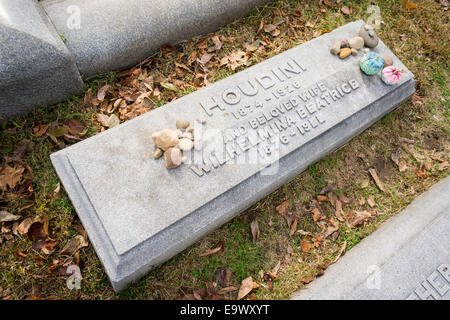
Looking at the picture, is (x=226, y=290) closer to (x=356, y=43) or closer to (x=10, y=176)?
(x=10, y=176)

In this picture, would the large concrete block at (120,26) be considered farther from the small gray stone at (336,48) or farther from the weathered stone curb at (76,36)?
the small gray stone at (336,48)

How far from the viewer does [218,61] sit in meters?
3.92

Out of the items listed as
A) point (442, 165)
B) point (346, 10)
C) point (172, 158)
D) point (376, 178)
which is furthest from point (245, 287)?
point (346, 10)

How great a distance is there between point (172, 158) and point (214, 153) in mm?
392

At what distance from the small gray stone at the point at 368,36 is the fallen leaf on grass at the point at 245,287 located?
2955 mm

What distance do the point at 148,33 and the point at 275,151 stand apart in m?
1.90

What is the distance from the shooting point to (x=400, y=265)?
8.58 feet

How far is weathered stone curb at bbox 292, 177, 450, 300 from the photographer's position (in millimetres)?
2521

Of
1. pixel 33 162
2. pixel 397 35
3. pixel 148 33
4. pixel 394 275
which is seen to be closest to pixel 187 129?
pixel 148 33

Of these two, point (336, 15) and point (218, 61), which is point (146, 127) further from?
point (336, 15)

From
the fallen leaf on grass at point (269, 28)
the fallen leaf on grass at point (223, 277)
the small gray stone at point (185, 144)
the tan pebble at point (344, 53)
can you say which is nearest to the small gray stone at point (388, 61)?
the tan pebble at point (344, 53)

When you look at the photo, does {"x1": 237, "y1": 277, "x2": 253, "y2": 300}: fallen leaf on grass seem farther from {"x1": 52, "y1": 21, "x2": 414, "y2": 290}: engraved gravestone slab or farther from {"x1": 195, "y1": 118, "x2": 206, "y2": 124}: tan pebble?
{"x1": 195, "y1": 118, "x2": 206, "y2": 124}: tan pebble

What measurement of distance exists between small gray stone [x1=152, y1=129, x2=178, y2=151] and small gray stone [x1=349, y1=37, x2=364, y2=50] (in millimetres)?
2353
